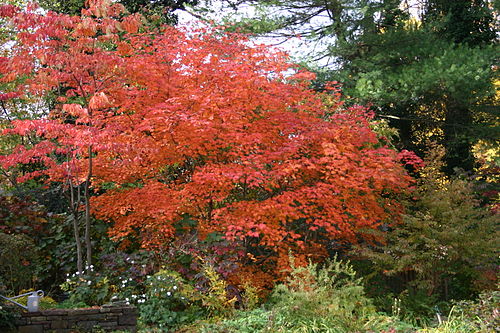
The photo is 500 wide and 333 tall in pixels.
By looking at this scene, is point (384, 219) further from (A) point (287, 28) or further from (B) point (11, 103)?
(B) point (11, 103)

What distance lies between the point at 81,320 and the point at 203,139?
3150 millimetres

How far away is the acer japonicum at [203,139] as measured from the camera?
767 cm

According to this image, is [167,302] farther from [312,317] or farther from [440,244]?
[440,244]

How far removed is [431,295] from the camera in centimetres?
834

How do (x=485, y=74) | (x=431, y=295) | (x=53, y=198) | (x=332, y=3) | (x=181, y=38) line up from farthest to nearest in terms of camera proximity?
(x=332, y=3) → (x=53, y=198) → (x=485, y=74) → (x=181, y=38) → (x=431, y=295)

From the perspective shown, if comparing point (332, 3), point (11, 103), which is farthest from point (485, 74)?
point (11, 103)

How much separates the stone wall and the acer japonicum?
179 cm

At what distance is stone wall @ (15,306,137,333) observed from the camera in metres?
6.81

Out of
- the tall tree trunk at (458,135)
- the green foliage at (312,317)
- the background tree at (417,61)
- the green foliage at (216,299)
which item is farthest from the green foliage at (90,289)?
the tall tree trunk at (458,135)

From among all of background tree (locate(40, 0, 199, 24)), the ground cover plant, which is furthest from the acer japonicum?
background tree (locate(40, 0, 199, 24))

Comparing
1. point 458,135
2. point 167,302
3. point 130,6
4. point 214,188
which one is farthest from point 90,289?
point 458,135

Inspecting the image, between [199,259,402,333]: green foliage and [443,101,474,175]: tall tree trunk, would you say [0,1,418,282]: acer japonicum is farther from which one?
[443,101,474,175]: tall tree trunk

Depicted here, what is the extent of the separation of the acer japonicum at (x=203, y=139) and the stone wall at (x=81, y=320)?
1.79 m

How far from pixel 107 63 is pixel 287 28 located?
23.3 feet
